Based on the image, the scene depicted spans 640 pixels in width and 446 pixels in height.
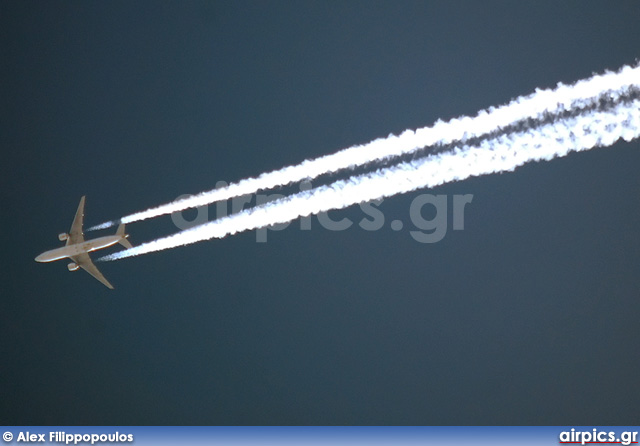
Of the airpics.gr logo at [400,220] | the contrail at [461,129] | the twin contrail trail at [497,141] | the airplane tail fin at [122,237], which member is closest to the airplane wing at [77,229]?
the airplane tail fin at [122,237]

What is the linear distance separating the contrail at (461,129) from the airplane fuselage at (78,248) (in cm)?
276

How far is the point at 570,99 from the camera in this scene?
14.6 m

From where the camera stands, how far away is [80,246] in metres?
20.9

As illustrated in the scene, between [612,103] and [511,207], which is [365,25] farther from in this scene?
[612,103]

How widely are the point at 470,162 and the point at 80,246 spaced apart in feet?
38.7

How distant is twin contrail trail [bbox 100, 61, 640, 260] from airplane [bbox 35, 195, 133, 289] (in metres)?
4.85

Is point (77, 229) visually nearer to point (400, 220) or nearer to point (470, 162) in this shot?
point (400, 220)

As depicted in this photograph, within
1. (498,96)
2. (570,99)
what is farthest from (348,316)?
(570,99)

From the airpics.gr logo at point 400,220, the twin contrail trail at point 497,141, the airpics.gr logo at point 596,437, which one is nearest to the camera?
the twin contrail trail at point 497,141

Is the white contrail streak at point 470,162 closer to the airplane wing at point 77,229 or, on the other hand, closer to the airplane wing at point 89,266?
the airplane wing at point 89,266

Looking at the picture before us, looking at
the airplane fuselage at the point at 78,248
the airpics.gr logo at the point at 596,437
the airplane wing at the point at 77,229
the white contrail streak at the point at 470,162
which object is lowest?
the airpics.gr logo at the point at 596,437

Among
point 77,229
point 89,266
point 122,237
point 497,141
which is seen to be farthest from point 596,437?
point 77,229

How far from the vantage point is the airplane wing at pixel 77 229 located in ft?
69.3

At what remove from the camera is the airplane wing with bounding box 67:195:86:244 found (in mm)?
21125
